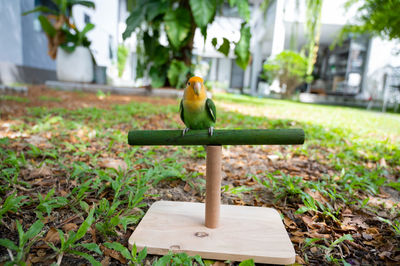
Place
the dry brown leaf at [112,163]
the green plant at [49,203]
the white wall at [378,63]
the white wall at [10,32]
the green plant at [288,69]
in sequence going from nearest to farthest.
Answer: the green plant at [49,203]
the dry brown leaf at [112,163]
the white wall at [10,32]
the white wall at [378,63]
the green plant at [288,69]

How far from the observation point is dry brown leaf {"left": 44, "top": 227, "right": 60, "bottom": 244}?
0.95 m

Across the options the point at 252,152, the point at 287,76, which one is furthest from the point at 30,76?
the point at 287,76

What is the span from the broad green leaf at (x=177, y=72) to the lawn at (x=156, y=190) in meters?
3.04

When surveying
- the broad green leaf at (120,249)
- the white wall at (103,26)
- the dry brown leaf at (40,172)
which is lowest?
the broad green leaf at (120,249)

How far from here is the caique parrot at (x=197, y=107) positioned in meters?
1.00

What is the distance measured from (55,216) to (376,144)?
289cm

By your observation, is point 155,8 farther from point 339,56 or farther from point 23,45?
point 339,56

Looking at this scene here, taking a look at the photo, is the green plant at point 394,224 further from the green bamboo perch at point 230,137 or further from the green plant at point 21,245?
the green plant at point 21,245

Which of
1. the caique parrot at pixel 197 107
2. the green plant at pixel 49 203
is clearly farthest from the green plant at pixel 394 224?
the green plant at pixel 49 203

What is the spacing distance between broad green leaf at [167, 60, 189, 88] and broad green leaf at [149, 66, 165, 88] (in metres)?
0.34

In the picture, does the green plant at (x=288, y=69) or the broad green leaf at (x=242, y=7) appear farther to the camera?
the green plant at (x=288, y=69)

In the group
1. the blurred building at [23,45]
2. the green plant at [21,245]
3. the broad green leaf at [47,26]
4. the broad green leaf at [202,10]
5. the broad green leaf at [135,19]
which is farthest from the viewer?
the blurred building at [23,45]

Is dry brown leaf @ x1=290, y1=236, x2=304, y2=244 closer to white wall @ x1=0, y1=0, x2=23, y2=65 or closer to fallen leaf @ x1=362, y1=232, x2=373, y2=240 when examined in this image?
fallen leaf @ x1=362, y1=232, x2=373, y2=240

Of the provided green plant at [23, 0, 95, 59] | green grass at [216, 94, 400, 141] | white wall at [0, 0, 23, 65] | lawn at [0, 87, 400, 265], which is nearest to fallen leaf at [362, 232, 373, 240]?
lawn at [0, 87, 400, 265]
